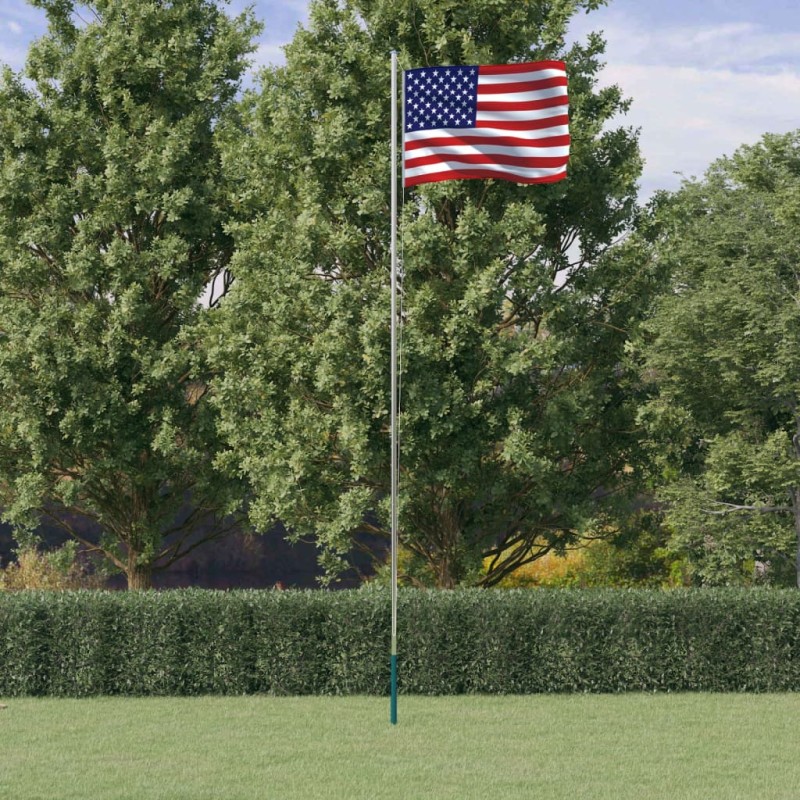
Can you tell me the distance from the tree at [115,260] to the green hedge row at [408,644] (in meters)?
3.91

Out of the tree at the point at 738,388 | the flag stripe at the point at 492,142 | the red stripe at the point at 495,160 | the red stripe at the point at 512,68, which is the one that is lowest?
the tree at the point at 738,388

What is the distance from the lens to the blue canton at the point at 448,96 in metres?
12.9

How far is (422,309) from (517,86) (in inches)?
134

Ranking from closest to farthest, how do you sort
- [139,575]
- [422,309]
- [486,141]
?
[486,141] → [422,309] → [139,575]

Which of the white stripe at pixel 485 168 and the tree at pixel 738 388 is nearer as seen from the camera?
the white stripe at pixel 485 168

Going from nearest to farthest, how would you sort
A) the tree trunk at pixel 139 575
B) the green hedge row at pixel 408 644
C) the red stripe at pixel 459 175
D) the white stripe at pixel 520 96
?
the red stripe at pixel 459 175 < the white stripe at pixel 520 96 < the green hedge row at pixel 408 644 < the tree trunk at pixel 139 575

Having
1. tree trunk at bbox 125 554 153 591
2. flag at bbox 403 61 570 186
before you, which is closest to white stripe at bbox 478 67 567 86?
flag at bbox 403 61 570 186

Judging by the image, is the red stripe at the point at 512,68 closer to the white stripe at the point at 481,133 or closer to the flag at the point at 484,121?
the flag at the point at 484,121

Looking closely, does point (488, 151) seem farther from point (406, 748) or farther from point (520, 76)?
point (406, 748)

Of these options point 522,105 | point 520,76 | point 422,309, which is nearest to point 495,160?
point 522,105

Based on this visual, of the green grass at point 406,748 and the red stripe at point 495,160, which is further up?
the red stripe at point 495,160

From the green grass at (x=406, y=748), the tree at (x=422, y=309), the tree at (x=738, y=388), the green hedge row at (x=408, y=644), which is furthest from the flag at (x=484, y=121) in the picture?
the tree at (x=738, y=388)

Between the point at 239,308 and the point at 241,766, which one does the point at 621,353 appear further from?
the point at 241,766

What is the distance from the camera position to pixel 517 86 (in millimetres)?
12977
